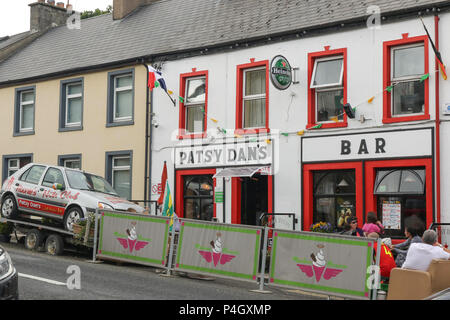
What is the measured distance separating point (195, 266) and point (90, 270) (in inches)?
85.2

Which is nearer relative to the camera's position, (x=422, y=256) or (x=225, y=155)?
(x=422, y=256)

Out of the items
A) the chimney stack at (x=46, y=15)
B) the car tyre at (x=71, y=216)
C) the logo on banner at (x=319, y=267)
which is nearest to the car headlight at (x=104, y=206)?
the car tyre at (x=71, y=216)

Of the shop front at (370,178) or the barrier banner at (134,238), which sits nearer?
the barrier banner at (134,238)

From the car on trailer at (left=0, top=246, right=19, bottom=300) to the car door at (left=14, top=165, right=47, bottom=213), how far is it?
884 cm

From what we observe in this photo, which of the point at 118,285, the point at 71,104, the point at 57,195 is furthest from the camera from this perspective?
the point at 71,104

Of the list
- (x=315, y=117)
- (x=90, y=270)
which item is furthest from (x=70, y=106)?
(x=90, y=270)

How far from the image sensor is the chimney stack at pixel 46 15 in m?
29.6

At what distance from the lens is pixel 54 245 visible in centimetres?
1593

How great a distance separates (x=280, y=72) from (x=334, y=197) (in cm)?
357

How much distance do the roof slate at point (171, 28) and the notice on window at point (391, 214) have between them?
4.79 meters

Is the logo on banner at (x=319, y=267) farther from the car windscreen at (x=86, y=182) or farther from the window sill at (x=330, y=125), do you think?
the car windscreen at (x=86, y=182)

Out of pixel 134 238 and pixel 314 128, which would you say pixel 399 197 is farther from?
pixel 134 238

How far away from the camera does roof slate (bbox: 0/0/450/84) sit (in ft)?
59.4

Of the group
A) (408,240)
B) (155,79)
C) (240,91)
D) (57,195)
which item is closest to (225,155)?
(240,91)
